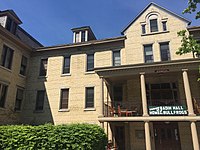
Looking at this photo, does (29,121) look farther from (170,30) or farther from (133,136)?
(170,30)

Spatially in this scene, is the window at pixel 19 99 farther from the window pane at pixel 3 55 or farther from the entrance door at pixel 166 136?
the entrance door at pixel 166 136

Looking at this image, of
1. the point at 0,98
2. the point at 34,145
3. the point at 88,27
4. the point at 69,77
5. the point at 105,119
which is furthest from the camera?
the point at 88,27

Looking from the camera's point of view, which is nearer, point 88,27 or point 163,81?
point 163,81

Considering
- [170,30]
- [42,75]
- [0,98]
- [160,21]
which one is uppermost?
[160,21]

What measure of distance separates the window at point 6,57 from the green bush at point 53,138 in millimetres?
7678

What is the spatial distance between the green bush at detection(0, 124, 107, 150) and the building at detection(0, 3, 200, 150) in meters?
3.06

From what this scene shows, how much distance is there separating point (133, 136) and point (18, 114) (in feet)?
37.9

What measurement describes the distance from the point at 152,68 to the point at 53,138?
8.68 metres

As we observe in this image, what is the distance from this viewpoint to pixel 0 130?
1255 centimetres

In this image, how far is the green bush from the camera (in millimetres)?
11180

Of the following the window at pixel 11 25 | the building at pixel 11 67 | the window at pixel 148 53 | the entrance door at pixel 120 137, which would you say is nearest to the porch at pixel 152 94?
the entrance door at pixel 120 137

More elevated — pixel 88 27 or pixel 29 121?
pixel 88 27

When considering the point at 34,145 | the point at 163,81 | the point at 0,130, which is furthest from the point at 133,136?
the point at 0,130

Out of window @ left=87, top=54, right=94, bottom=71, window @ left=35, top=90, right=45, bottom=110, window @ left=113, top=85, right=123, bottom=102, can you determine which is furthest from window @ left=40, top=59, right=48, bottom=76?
window @ left=113, top=85, right=123, bottom=102
